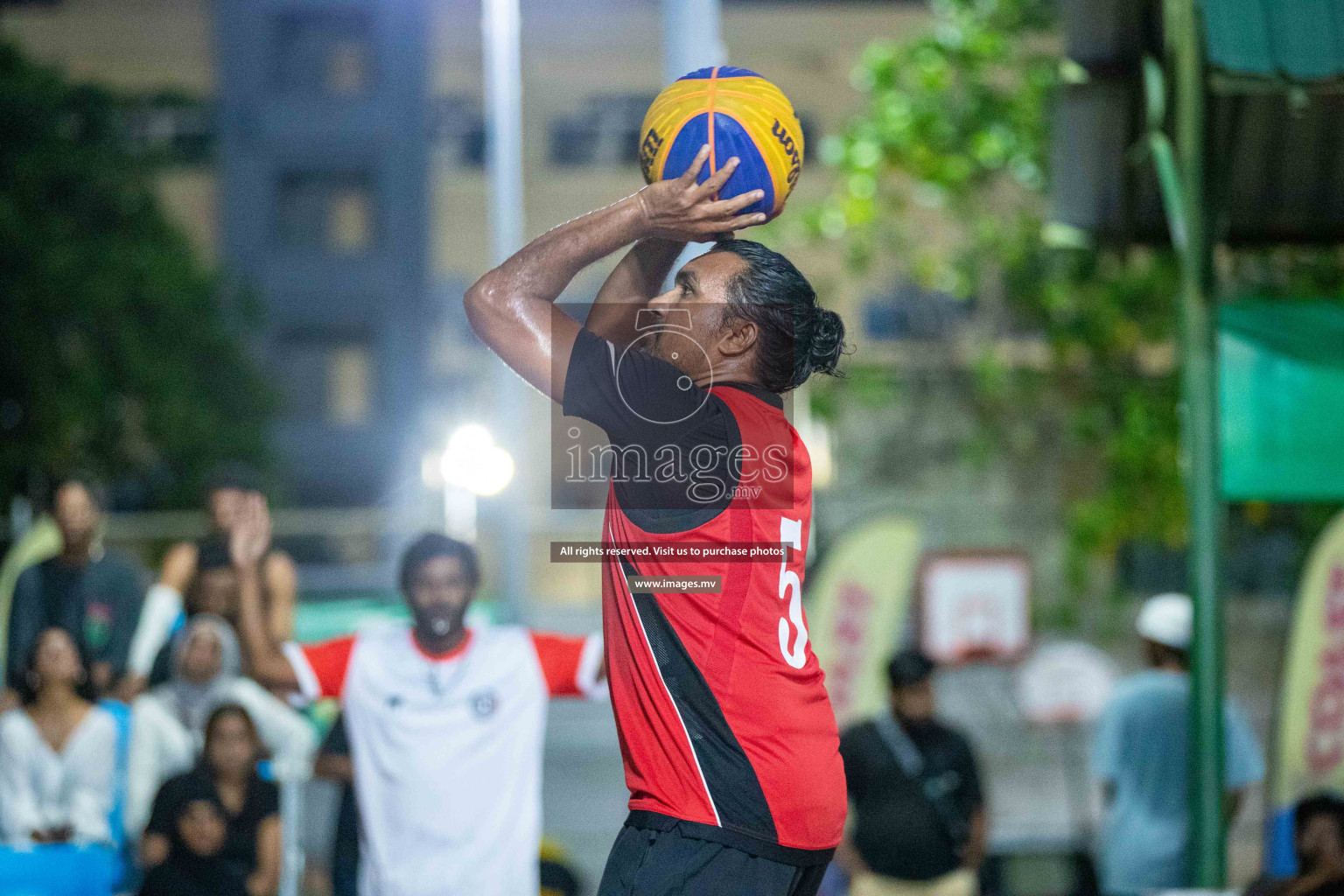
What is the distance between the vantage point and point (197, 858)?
5219mm

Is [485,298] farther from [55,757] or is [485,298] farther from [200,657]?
[55,757]

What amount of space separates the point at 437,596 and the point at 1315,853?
3.97 meters

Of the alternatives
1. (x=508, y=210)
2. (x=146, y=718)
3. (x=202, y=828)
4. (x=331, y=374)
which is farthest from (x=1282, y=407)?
(x=331, y=374)

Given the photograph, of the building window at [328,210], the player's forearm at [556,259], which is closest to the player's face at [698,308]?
the player's forearm at [556,259]

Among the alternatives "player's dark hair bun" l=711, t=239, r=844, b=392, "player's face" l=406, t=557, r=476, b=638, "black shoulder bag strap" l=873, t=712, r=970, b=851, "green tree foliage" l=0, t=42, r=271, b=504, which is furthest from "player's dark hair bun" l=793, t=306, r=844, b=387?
"green tree foliage" l=0, t=42, r=271, b=504

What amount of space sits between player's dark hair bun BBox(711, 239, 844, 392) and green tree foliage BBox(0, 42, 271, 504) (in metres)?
19.8

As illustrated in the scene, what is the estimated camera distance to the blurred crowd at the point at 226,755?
5312 millimetres

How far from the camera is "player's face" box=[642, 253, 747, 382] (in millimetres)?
2562

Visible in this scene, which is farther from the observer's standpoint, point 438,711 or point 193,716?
point 193,716

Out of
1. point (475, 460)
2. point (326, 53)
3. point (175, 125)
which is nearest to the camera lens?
point (475, 460)

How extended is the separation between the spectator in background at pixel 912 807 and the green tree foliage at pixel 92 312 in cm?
1703

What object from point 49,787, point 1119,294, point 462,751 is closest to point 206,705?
point 49,787

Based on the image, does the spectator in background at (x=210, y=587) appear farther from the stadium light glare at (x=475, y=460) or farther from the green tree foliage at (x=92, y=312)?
the green tree foliage at (x=92, y=312)

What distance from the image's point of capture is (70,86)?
21.6 m
